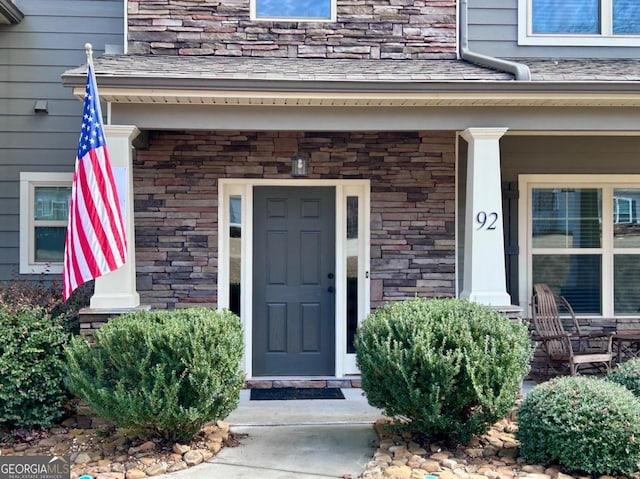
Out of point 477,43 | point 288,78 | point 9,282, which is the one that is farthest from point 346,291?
point 9,282

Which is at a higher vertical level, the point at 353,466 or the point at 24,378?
the point at 24,378

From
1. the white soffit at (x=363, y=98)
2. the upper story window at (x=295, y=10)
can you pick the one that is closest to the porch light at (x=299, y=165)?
the white soffit at (x=363, y=98)

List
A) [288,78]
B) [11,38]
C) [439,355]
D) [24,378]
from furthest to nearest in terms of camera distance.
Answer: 1. [11,38]
2. [288,78]
3. [24,378]
4. [439,355]

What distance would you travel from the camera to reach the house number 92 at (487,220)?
5.02 m

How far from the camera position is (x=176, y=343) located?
13.0 ft

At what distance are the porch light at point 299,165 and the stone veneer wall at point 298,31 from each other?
101 centimetres

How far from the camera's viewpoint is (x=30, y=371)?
4.44m

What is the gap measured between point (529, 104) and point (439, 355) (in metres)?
2.37

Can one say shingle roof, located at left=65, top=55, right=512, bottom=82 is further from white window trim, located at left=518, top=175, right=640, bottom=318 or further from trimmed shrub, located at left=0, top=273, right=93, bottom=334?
trimmed shrub, located at left=0, top=273, right=93, bottom=334

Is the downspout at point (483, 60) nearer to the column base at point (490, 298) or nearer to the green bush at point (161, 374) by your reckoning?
the column base at point (490, 298)

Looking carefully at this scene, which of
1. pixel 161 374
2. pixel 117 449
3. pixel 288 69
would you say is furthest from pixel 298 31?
pixel 117 449

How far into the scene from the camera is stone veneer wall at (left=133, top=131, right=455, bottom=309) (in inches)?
233

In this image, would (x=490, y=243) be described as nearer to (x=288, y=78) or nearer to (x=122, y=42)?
(x=288, y=78)

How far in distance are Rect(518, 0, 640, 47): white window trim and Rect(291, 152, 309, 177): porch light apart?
2620 millimetres
